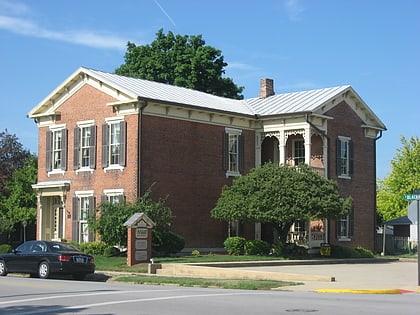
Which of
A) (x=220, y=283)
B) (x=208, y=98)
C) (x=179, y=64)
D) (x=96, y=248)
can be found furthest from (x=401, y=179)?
(x=220, y=283)

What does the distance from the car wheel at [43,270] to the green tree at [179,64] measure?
35522 mm

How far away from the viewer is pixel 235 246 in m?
37.4

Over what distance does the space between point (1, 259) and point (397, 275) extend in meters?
14.8

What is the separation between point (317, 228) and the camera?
41.0 m

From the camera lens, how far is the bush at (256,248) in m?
37.3

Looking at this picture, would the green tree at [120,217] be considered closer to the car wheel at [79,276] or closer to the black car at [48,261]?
the car wheel at [79,276]

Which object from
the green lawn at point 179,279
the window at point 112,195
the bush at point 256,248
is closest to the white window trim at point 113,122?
the window at point 112,195

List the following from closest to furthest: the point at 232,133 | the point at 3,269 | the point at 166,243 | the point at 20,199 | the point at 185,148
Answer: the point at 3,269
the point at 166,243
the point at 185,148
the point at 232,133
the point at 20,199

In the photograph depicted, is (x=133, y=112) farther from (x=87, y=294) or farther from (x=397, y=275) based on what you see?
(x=87, y=294)

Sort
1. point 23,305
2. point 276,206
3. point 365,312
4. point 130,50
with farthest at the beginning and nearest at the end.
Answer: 1. point 130,50
2. point 276,206
3. point 23,305
4. point 365,312

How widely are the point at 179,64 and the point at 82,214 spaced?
24.9m

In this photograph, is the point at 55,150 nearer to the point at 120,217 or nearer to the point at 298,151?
the point at 120,217

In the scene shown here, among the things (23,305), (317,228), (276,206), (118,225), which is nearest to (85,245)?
(118,225)

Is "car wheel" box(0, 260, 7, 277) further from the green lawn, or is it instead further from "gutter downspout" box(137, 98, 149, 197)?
"gutter downspout" box(137, 98, 149, 197)
